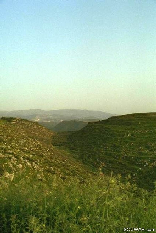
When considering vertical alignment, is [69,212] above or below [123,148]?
above

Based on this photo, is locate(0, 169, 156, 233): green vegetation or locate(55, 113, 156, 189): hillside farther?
locate(55, 113, 156, 189): hillside

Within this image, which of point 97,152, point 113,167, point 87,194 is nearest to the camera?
point 87,194

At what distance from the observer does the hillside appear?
30906mm

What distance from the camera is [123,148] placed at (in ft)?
126

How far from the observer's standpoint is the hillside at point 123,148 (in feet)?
101

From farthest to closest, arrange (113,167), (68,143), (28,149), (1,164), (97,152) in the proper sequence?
(68,143), (97,152), (113,167), (28,149), (1,164)

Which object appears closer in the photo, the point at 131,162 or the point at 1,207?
the point at 1,207

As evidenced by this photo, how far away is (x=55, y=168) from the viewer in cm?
2427

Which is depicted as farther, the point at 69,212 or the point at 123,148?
the point at 123,148

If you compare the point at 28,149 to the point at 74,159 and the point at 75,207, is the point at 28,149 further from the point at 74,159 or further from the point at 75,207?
the point at 75,207

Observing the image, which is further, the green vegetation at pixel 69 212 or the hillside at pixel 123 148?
the hillside at pixel 123 148

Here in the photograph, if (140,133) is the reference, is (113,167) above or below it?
below

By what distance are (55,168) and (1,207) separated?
49.4 feet

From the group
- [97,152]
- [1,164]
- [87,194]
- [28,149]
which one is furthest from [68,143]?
[87,194]
